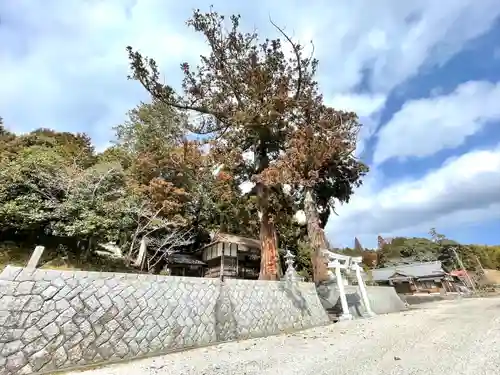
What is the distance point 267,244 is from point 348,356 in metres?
8.17

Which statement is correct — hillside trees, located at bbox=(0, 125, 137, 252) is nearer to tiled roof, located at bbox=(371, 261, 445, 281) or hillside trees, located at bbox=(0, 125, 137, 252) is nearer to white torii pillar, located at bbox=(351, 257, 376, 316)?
white torii pillar, located at bbox=(351, 257, 376, 316)

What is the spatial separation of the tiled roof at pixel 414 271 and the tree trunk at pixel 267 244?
24369 millimetres

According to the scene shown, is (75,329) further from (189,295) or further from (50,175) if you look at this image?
(50,175)

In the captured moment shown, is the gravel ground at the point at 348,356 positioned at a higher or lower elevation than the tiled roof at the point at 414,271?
lower

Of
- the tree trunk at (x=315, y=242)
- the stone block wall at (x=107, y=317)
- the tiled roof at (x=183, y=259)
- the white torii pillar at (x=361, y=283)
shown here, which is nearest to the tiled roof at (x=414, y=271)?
the tree trunk at (x=315, y=242)

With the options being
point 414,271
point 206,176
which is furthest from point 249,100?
point 414,271

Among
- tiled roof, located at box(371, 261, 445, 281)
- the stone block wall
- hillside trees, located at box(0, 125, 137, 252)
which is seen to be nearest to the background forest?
hillside trees, located at box(0, 125, 137, 252)

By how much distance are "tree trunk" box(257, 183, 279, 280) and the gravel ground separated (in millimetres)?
5379

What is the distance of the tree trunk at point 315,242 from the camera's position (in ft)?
43.5

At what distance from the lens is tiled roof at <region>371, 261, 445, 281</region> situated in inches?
1227

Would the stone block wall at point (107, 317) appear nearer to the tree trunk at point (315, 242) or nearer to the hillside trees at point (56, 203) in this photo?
the hillside trees at point (56, 203)

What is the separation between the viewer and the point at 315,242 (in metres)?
13.5

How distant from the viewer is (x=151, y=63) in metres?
12.4

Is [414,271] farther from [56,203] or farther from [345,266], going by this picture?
[56,203]
